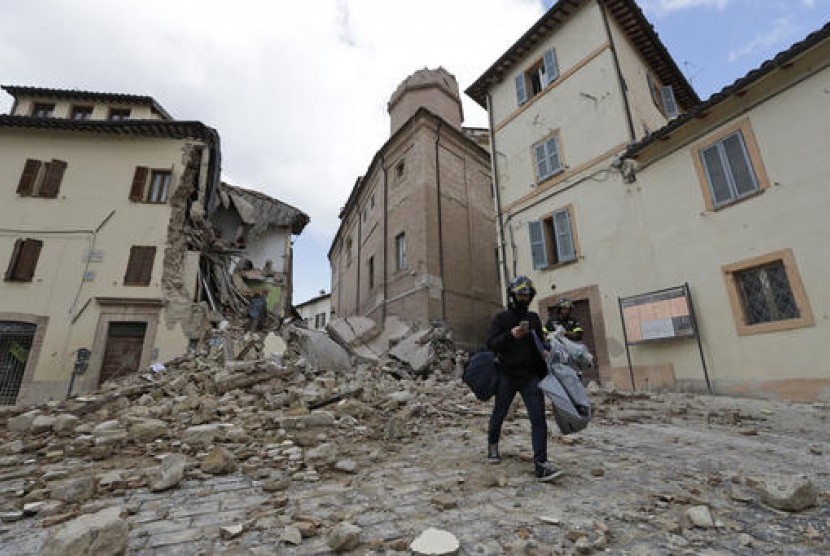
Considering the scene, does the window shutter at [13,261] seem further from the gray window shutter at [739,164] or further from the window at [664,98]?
the window at [664,98]

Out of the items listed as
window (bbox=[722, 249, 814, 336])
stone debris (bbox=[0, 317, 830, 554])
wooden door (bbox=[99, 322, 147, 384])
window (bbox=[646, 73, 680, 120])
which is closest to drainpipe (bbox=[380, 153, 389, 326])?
wooden door (bbox=[99, 322, 147, 384])

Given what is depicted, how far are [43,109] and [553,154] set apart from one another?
22.1 metres

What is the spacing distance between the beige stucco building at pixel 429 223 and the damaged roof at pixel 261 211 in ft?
12.0

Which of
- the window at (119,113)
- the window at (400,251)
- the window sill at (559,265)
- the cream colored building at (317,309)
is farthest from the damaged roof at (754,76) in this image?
the cream colored building at (317,309)

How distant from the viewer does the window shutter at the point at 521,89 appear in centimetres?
1301

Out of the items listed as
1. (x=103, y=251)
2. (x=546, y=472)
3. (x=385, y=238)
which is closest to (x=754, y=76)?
(x=546, y=472)

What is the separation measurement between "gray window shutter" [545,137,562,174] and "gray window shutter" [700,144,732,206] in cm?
374

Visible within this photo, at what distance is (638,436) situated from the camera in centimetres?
442

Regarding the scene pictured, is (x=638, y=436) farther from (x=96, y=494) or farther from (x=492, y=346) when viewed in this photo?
(x=96, y=494)

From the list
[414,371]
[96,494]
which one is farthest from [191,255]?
[96,494]

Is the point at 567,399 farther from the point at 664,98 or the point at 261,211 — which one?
the point at 261,211

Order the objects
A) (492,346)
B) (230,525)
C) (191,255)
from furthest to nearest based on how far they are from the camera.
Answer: (191,255) < (492,346) < (230,525)

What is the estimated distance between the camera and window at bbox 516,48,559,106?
480 inches

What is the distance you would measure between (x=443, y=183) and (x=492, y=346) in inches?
535
